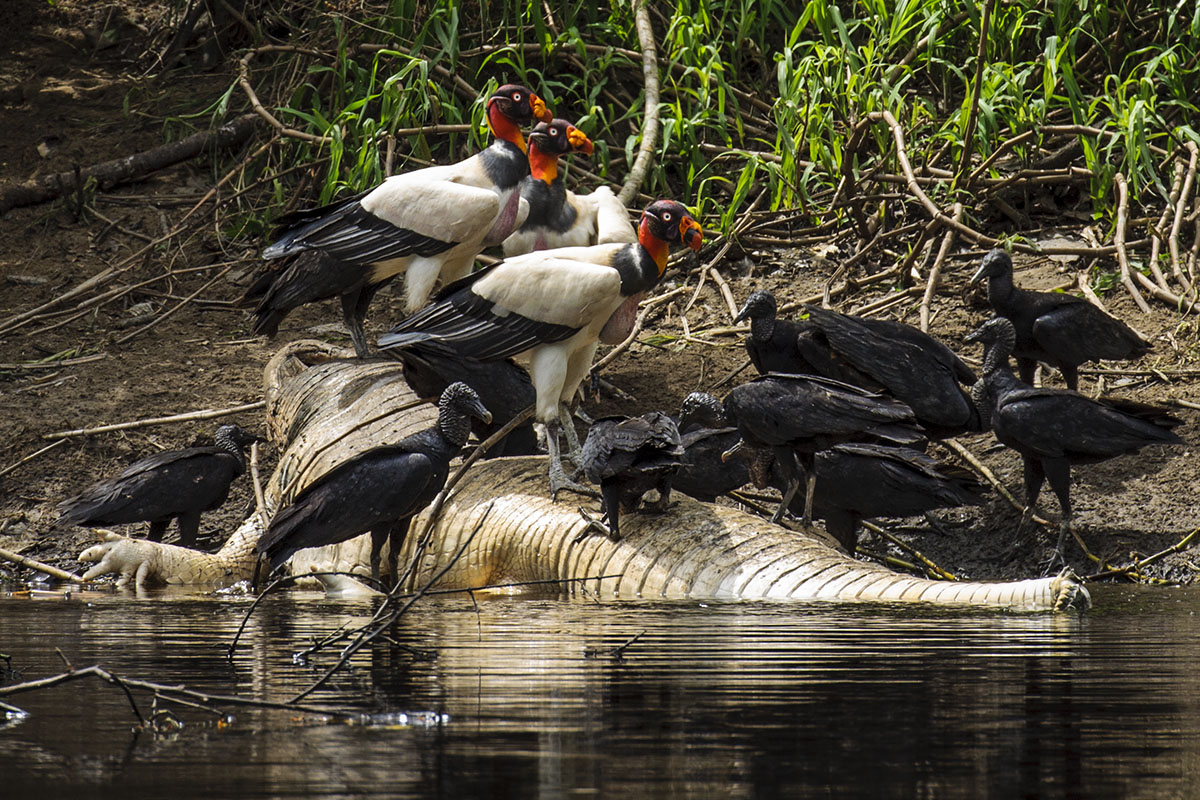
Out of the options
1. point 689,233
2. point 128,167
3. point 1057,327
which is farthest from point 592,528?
point 128,167

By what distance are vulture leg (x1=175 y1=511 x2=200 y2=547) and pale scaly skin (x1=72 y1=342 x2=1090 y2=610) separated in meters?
0.22

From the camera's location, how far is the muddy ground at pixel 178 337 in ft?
24.0

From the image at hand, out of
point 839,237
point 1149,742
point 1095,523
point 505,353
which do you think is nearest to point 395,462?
point 505,353

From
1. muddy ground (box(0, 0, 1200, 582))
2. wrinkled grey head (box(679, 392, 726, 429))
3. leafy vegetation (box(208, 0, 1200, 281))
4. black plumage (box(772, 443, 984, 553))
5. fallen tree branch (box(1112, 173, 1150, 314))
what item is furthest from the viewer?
leafy vegetation (box(208, 0, 1200, 281))

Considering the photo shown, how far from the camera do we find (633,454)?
5.59 metres

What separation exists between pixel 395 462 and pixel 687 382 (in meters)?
2.96

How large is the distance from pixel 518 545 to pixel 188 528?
1.92 meters

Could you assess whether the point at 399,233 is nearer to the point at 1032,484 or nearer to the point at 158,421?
the point at 158,421

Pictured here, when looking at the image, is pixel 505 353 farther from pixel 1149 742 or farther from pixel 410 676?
pixel 1149 742

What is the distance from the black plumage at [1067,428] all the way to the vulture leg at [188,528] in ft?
12.2

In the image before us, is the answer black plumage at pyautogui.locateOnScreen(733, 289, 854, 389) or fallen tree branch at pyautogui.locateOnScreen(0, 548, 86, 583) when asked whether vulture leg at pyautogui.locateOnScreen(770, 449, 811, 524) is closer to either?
black plumage at pyautogui.locateOnScreen(733, 289, 854, 389)

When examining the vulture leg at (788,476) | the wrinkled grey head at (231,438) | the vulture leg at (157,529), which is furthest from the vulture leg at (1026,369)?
the vulture leg at (157,529)

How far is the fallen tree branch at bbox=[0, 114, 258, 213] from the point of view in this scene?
11.5m

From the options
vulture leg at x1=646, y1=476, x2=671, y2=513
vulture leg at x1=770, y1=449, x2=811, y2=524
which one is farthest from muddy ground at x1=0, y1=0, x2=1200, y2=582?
vulture leg at x1=646, y1=476, x2=671, y2=513
